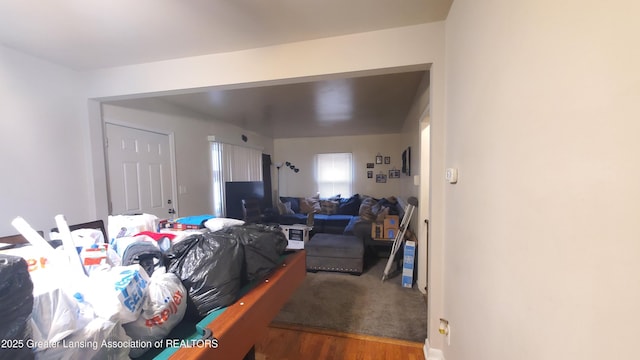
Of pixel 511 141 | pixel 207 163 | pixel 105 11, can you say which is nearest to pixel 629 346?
pixel 511 141

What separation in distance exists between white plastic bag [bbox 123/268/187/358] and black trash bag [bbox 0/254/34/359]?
24cm

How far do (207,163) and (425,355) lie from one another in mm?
3947

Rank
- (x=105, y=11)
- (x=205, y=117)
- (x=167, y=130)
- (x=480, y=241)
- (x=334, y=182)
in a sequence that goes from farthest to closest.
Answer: (x=334, y=182) < (x=205, y=117) < (x=167, y=130) < (x=105, y=11) < (x=480, y=241)

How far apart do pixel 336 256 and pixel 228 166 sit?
272 centimetres

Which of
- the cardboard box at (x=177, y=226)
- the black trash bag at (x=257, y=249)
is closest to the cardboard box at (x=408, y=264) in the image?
the black trash bag at (x=257, y=249)

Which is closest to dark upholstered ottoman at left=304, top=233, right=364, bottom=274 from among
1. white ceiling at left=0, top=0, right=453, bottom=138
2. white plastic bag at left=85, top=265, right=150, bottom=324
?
white ceiling at left=0, top=0, right=453, bottom=138

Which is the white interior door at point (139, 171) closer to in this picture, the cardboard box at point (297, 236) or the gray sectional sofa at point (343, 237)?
the cardboard box at point (297, 236)

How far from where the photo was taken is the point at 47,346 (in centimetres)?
53

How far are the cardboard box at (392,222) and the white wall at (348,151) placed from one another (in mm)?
2404

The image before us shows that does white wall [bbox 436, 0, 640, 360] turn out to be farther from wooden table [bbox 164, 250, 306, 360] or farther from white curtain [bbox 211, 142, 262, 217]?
white curtain [bbox 211, 142, 262, 217]

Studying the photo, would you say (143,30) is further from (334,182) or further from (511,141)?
(334,182)

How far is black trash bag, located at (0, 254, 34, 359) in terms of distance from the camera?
46 centimetres

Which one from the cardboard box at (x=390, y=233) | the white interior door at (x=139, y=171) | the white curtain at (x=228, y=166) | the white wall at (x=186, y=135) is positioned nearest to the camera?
the white interior door at (x=139, y=171)

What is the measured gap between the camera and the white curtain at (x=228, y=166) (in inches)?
172
